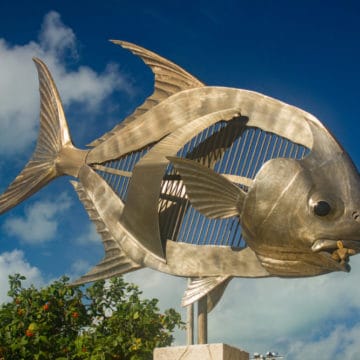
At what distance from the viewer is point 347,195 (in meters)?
5.54

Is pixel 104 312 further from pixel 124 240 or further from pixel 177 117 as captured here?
pixel 177 117

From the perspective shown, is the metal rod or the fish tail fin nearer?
the metal rod

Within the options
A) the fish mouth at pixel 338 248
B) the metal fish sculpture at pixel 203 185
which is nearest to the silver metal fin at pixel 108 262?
the metal fish sculpture at pixel 203 185

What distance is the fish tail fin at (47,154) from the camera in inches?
294

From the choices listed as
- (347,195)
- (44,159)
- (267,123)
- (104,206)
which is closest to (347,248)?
(347,195)

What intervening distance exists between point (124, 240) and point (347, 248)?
2403 mm

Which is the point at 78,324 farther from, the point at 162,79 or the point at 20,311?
the point at 162,79

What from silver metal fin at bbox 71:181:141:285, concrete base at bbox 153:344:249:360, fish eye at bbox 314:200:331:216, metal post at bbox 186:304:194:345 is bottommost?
concrete base at bbox 153:344:249:360

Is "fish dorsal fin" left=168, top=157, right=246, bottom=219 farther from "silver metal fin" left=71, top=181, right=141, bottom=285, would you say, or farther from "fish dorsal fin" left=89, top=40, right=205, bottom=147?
"fish dorsal fin" left=89, top=40, right=205, bottom=147

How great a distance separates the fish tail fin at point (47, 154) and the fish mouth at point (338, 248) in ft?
10.4

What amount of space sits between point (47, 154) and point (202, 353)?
11.0ft

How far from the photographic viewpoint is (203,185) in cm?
581

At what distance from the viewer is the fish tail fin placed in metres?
7.46

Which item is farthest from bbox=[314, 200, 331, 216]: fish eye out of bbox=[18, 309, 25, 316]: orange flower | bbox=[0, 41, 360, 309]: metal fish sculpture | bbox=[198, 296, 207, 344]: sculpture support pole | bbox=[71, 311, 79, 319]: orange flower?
bbox=[18, 309, 25, 316]: orange flower
